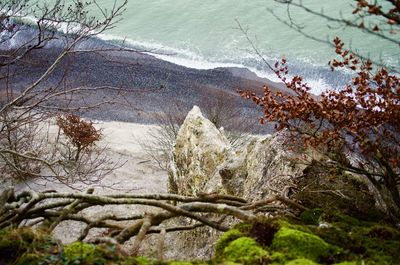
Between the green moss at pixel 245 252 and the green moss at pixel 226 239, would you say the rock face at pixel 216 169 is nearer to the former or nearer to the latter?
the green moss at pixel 226 239

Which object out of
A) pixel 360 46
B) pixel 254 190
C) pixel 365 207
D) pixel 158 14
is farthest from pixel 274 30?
pixel 365 207

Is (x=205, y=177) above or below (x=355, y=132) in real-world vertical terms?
below

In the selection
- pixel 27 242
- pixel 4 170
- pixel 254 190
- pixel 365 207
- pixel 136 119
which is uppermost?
pixel 27 242

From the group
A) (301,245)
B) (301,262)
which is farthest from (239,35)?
(301,262)

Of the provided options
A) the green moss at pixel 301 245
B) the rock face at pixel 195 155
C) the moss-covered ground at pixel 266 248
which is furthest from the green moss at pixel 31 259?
the rock face at pixel 195 155

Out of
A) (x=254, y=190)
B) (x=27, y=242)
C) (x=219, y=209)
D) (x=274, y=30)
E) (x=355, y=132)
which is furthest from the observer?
(x=274, y=30)

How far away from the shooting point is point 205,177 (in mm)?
8617

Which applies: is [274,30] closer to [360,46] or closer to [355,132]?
[360,46]

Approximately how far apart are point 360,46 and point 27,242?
22.3 m

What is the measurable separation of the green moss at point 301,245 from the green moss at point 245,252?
4.5 inches

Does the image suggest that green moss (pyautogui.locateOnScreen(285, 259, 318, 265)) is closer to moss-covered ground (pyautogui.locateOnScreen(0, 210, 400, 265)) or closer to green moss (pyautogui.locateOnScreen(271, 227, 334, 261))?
moss-covered ground (pyautogui.locateOnScreen(0, 210, 400, 265))

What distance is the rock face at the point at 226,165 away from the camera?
15.9ft

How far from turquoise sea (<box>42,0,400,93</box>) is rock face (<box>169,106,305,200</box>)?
39.5 feet

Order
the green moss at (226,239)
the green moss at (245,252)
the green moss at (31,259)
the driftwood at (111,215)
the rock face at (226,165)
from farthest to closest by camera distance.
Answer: the rock face at (226,165) < the driftwood at (111,215) < the green moss at (226,239) < the green moss at (245,252) < the green moss at (31,259)
